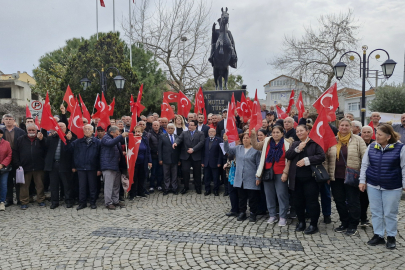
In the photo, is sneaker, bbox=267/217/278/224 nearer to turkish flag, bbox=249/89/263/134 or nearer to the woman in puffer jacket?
the woman in puffer jacket

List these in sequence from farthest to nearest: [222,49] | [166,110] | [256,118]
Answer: [222,49] < [166,110] < [256,118]

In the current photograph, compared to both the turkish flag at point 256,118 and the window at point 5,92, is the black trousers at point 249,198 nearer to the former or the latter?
the turkish flag at point 256,118

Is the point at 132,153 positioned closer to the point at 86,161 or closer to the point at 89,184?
the point at 86,161

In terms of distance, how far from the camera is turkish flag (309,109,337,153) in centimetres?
545

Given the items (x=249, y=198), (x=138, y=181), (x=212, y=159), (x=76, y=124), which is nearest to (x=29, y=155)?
(x=76, y=124)

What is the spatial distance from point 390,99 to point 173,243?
2856 centimetres

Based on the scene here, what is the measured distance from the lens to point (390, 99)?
28.2 meters

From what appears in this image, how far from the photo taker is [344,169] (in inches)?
221

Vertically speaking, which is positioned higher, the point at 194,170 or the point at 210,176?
the point at 194,170

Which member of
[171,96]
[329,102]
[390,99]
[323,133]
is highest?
[390,99]

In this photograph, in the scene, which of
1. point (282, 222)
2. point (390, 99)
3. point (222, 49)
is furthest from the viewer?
point (390, 99)

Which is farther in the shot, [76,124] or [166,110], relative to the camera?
[166,110]

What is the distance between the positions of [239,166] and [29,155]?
5.09m

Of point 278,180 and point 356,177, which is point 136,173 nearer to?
point 278,180
